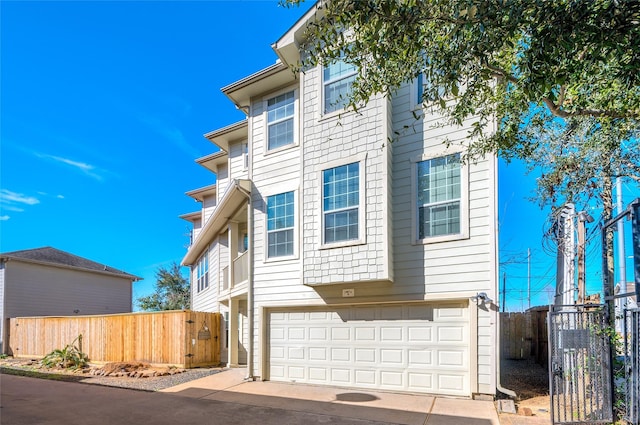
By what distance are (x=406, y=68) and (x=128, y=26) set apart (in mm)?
11957

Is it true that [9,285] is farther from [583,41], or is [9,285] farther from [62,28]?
[583,41]

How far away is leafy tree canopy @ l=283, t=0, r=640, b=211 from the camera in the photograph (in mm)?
3572

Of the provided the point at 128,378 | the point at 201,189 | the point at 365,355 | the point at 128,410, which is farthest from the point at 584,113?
the point at 201,189

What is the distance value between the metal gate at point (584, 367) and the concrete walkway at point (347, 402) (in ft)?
3.74

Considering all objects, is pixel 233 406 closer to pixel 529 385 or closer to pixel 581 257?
pixel 529 385

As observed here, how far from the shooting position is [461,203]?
784 cm

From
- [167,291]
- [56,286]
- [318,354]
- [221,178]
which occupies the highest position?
[221,178]

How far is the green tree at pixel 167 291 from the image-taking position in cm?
2766

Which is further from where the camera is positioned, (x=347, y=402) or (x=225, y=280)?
(x=225, y=280)

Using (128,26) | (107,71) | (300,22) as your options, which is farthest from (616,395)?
(107,71)

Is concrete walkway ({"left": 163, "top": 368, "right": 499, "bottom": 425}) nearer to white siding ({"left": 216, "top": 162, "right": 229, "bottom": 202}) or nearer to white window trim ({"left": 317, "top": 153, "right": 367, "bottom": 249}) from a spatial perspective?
white window trim ({"left": 317, "top": 153, "right": 367, "bottom": 249})

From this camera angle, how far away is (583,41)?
3742 mm

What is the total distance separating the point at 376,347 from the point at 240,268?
5.02 m

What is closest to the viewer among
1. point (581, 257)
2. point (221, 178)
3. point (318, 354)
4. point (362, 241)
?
point (362, 241)
